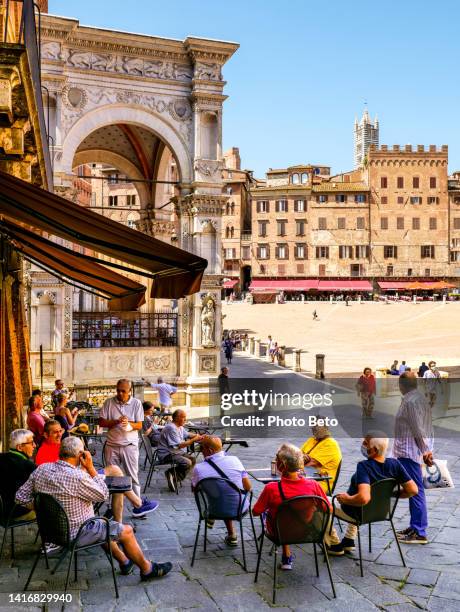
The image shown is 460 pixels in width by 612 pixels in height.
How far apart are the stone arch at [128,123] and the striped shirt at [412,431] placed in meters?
13.5

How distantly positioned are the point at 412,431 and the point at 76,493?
3167 millimetres

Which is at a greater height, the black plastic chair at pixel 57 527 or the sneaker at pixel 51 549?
the black plastic chair at pixel 57 527

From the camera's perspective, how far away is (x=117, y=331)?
1881 cm

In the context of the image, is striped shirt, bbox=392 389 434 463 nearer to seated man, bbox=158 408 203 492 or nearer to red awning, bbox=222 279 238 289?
seated man, bbox=158 408 203 492

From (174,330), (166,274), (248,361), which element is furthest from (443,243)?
(166,274)

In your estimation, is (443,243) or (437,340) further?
(443,243)

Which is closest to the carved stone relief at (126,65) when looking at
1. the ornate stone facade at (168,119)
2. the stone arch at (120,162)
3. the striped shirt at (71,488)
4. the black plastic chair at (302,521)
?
the ornate stone facade at (168,119)

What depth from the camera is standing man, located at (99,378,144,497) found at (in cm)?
695

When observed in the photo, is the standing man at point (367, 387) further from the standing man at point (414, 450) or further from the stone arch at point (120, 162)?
the stone arch at point (120, 162)

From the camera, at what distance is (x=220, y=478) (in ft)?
19.0

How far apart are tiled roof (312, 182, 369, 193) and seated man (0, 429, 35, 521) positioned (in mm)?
76660

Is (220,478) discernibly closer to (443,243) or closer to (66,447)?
(66,447)

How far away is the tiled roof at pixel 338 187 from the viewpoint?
80.4 m

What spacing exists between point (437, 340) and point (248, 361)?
55.4 feet
